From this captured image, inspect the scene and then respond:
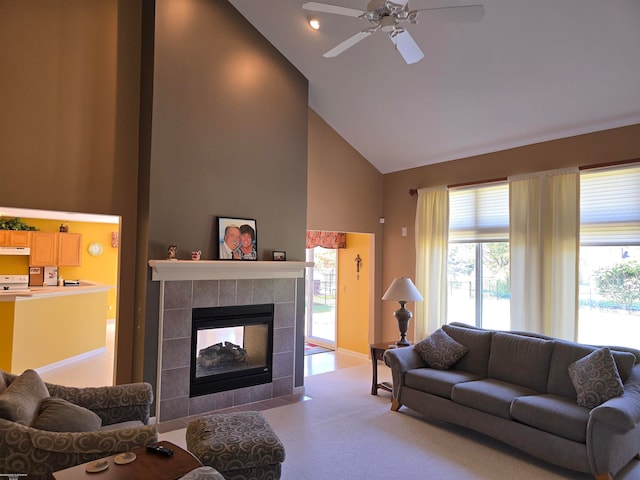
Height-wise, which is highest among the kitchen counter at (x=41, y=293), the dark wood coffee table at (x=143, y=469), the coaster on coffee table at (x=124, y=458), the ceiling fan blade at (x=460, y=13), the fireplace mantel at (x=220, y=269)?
the ceiling fan blade at (x=460, y=13)

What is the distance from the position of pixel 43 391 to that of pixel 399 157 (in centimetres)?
523

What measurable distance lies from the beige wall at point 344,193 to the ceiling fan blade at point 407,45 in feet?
8.95

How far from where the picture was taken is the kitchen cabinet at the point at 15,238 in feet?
27.7

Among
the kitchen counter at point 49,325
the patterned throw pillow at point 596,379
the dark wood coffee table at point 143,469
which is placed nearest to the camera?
the dark wood coffee table at point 143,469

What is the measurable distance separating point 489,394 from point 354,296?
3707 millimetres

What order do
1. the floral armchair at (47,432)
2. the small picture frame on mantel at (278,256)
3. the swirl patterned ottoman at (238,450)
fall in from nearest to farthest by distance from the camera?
the floral armchair at (47,432) → the swirl patterned ottoman at (238,450) → the small picture frame on mantel at (278,256)

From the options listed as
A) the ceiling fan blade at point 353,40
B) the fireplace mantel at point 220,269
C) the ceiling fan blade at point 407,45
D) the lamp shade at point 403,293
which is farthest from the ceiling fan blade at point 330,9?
the lamp shade at point 403,293

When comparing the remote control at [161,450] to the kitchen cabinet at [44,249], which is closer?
the remote control at [161,450]

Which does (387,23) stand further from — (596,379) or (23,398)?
(23,398)

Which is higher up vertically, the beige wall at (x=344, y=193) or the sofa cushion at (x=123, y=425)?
the beige wall at (x=344, y=193)

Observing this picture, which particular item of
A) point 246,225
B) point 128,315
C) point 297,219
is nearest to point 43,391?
point 128,315

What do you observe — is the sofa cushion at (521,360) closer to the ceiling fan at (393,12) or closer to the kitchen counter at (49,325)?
the ceiling fan at (393,12)

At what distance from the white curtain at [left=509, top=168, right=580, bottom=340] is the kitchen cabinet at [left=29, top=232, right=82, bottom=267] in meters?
9.01

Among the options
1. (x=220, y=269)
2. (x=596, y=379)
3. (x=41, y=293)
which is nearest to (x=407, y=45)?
(x=220, y=269)
